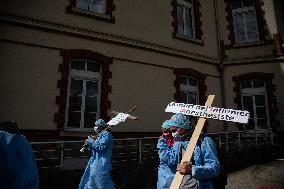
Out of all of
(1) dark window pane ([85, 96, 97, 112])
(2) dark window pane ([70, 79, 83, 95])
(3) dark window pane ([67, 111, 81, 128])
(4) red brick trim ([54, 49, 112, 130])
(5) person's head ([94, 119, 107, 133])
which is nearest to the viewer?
(5) person's head ([94, 119, 107, 133])

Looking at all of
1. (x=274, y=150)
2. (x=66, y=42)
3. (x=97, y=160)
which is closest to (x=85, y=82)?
(x=66, y=42)

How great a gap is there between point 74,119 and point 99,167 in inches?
154

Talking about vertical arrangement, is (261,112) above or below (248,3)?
below

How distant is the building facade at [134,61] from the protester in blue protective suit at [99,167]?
3285 mm

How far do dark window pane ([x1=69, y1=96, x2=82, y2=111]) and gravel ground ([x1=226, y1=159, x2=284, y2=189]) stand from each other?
5020 mm

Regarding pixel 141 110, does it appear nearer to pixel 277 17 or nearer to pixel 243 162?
pixel 243 162

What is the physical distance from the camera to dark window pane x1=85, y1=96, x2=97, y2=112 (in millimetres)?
9641

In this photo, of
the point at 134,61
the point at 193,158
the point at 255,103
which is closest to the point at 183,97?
the point at 134,61

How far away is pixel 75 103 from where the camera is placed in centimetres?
945

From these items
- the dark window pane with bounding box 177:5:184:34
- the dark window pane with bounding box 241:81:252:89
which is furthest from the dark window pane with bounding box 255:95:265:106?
the dark window pane with bounding box 177:5:184:34

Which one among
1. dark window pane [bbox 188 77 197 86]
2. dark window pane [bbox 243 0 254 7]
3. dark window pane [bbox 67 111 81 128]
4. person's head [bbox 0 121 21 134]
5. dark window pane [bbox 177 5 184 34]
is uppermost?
dark window pane [bbox 243 0 254 7]

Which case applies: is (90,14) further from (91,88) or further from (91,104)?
(91,104)

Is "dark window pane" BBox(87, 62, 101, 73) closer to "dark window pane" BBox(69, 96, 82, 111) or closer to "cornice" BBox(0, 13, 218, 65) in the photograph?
"cornice" BBox(0, 13, 218, 65)

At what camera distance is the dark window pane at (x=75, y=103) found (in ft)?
30.7
